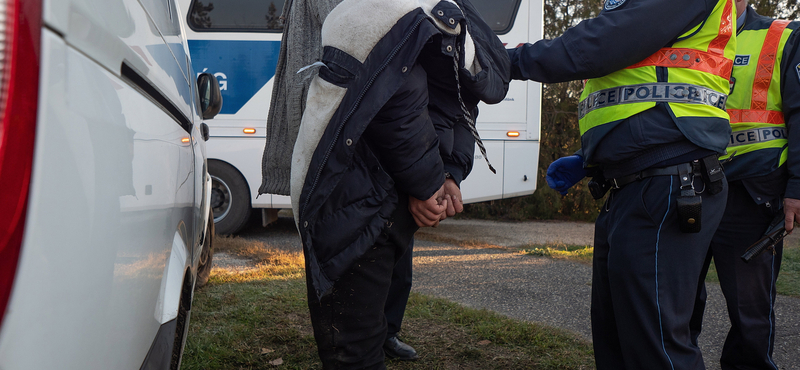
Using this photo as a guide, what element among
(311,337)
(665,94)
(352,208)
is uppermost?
(665,94)

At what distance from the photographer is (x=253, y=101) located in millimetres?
6008

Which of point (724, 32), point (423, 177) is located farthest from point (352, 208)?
point (724, 32)

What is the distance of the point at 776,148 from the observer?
2.14 m

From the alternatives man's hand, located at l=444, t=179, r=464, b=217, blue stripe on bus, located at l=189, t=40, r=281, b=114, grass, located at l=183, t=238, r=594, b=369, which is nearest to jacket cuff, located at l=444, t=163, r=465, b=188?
man's hand, located at l=444, t=179, r=464, b=217

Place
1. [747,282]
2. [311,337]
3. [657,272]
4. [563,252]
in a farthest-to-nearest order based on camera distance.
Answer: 1. [563,252]
2. [311,337]
3. [747,282]
4. [657,272]

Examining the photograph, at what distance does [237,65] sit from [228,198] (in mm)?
1565

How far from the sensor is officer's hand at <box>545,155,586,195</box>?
2.13 m

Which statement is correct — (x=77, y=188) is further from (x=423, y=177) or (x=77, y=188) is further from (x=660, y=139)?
(x=660, y=139)

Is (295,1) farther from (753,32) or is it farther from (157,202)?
(753,32)

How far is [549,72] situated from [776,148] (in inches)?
47.3

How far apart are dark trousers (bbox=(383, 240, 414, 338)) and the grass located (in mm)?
193

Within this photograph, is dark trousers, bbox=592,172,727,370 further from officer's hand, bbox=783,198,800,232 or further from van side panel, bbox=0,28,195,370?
van side panel, bbox=0,28,195,370

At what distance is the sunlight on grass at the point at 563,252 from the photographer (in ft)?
16.0

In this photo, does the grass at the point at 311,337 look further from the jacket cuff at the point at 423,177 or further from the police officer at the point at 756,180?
the jacket cuff at the point at 423,177
